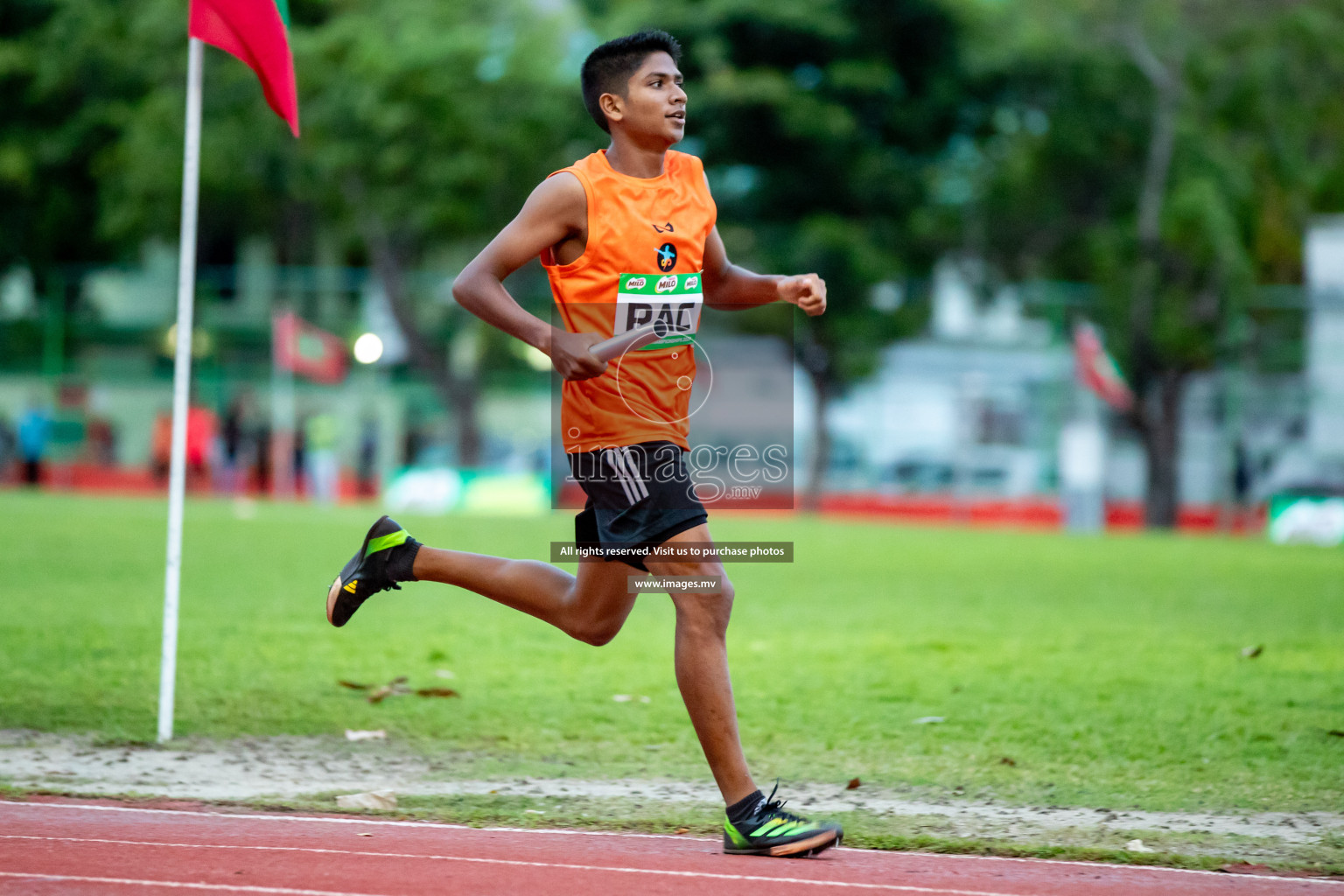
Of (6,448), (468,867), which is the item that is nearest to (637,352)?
(468,867)

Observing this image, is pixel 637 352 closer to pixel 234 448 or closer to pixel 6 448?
pixel 234 448

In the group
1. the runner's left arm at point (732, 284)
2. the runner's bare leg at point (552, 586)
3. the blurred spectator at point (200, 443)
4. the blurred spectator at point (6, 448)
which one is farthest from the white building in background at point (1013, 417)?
the runner's bare leg at point (552, 586)

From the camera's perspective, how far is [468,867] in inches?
170

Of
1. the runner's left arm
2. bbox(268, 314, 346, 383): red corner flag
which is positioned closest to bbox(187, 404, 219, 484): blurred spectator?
bbox(268, 314, 346, 383): red corner flag

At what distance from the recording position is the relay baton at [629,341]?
15.1 ft

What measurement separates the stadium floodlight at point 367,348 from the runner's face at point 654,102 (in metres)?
27.9

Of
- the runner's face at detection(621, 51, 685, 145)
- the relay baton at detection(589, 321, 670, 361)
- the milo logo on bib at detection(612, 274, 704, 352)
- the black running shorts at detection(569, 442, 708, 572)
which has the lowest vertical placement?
the black running shorts at detection(569, 442, 708, 572)

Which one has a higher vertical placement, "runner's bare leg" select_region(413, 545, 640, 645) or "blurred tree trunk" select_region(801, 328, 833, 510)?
"blurred tree trunk" select_region(801, 328, 833, 510)

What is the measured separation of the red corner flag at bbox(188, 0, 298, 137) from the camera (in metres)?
6.34

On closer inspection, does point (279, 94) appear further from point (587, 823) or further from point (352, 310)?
point (352, 310)

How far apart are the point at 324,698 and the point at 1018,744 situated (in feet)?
10.6

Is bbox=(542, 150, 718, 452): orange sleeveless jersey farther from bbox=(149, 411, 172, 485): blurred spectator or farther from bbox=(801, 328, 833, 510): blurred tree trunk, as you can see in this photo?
bbox=(149, 411, 172, 485): blurred spectator

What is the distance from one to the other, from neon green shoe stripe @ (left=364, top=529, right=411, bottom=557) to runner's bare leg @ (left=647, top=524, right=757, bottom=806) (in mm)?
1214

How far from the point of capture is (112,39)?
38.8 m
